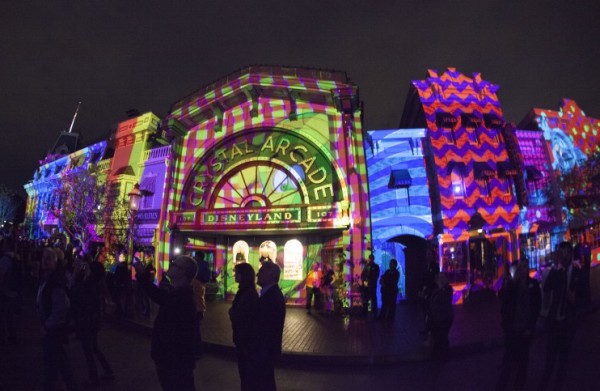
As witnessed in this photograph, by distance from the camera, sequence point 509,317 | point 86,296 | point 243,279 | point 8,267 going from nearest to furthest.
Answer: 1. point 243,279
2. point 509,317
3. point 86,296
4. point 8,267

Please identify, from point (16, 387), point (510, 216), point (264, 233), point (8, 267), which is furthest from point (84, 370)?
point (510, 216)

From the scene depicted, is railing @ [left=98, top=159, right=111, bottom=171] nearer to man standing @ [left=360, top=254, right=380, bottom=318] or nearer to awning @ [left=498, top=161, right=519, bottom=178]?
man standing @ [left=360, top=254, right=380, bottom=318]

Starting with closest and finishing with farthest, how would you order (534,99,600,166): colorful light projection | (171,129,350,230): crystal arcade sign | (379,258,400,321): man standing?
1. (379,258,400,321): man standing
2. (171,129,350,230): crystal arcade sign
3. (534,99,600,166): colorful light projection

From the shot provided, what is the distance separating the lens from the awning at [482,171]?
1675 cm

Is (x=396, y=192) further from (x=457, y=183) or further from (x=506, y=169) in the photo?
(x=506, y=169)

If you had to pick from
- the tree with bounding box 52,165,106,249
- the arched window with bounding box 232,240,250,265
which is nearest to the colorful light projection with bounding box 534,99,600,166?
the arched window with bounding box 232,240,250,265

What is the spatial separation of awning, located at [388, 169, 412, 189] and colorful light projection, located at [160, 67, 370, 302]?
208cm

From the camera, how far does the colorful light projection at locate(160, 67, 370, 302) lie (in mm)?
14382

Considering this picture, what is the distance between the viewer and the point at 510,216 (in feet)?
55.9

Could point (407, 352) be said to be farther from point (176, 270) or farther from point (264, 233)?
point (264, 233)

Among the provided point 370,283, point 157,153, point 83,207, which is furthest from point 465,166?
point 83,207

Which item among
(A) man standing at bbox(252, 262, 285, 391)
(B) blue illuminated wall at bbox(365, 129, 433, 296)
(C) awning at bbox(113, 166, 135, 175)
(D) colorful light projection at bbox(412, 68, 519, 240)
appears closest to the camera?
(A) man standing at bbox(252, 262, 285, 391)

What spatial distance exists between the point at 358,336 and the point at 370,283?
9.97 feet

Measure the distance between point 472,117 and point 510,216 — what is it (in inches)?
207
